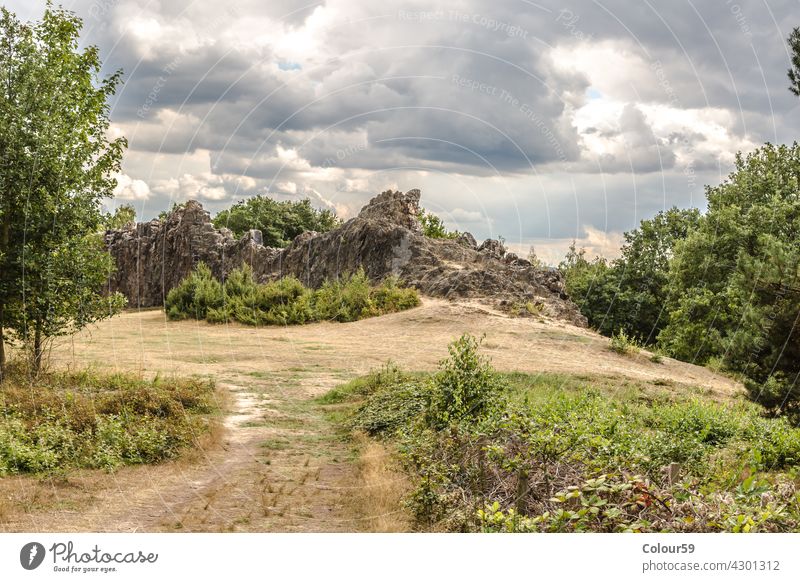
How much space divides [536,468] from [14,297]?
11661 millimetres

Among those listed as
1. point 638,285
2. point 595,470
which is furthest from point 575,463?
point 638,285

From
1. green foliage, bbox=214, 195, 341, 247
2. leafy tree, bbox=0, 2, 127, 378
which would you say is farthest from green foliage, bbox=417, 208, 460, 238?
leafy tree, bbox=0, 2, 127, 378

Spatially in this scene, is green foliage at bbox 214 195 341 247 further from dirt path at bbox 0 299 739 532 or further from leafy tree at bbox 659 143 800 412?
leafy tree at bbox 659 143 800 412

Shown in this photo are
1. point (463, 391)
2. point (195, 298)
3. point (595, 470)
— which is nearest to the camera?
point (595, 470)

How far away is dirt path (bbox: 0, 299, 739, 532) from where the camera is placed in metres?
8.83

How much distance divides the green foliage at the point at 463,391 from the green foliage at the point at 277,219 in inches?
2052

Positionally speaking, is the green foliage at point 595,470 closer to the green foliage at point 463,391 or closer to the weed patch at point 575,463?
the weed patch at point 575,463

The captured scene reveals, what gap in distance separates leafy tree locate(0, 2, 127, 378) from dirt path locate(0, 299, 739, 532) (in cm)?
254

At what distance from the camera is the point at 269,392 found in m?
18.0

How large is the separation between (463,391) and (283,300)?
79.6 feet

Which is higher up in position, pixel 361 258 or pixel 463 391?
pixel 361 258

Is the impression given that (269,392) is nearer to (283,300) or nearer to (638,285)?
(283,300)

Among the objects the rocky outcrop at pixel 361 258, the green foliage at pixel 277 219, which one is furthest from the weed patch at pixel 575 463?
the green foliage at pixel 277 219

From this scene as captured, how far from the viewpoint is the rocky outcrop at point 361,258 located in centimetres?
3491
